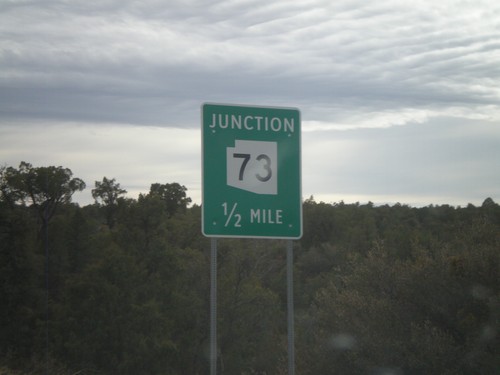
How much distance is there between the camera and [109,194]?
169 feet

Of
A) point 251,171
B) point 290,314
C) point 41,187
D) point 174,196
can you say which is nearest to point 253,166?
point 251,171

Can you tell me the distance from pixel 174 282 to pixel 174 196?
1417 cm

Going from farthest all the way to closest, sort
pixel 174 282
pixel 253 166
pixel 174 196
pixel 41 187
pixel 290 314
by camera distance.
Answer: pixel 174 196 < pixel 174 282 < pixel 41 187 < pixel 253 166 < pixel 290 314

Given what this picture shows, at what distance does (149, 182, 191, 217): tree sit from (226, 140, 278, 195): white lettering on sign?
51.1 meters

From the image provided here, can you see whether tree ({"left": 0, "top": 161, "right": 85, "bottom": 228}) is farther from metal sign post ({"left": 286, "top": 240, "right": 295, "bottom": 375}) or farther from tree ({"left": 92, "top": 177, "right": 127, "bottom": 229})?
metal sign post ({"left": 286, "top": 240, "right": 295, "bottom": 375})

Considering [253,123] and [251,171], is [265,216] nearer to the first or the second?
[251,171]

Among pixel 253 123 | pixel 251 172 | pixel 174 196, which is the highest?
pixel 174 196

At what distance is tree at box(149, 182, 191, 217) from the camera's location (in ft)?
190

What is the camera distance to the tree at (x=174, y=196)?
5788cm

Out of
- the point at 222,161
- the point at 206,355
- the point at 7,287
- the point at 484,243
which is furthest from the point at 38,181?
the point at 222,161

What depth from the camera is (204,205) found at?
612 centimetres

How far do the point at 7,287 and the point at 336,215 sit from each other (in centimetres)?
3353

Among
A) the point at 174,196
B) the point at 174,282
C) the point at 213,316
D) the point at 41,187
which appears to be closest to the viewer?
the point at 213,316

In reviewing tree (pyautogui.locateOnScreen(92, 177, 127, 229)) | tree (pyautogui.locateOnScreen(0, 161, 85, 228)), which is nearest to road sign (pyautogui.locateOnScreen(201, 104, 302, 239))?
tree (pyautogui.locateOnScreen(0, 161, 85, 228))
